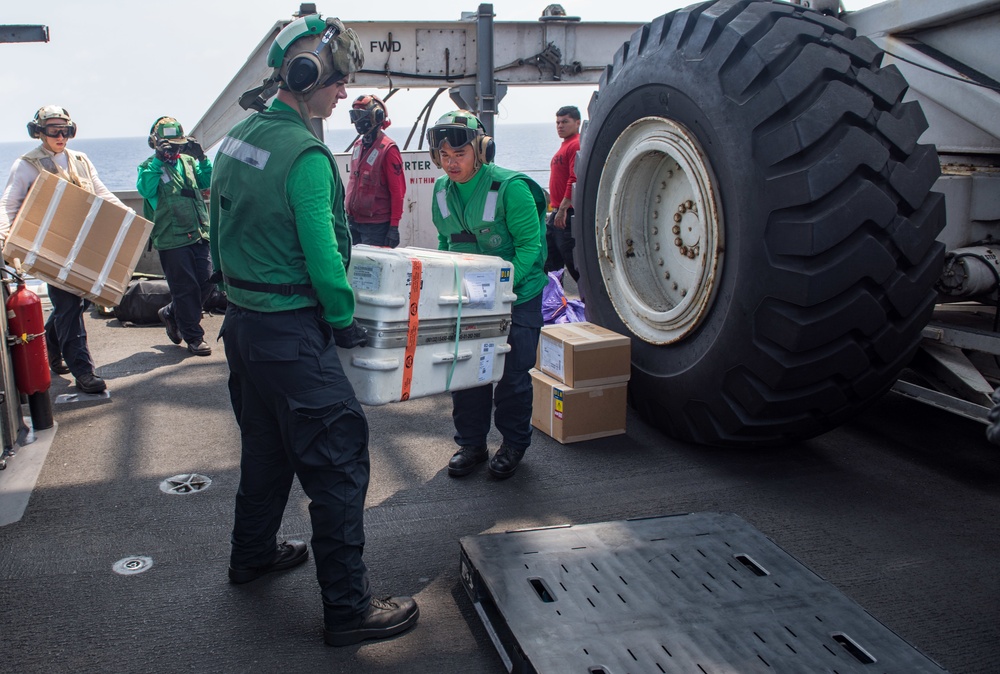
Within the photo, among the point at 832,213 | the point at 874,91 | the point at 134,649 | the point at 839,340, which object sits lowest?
the point at 134,649

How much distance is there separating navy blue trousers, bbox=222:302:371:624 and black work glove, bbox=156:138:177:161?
412 centimetres

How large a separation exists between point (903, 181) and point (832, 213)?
0.37 metres

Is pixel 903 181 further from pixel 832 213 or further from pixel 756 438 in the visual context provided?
pixel 756 438

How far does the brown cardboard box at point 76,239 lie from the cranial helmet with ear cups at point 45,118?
0.35 metres

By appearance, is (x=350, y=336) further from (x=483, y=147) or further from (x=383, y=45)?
Result: (x=383, y=45)

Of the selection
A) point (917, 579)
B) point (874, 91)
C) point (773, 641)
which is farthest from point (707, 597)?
point (874, 91)

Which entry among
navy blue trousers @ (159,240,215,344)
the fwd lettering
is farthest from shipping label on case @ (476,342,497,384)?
the fwd lettering

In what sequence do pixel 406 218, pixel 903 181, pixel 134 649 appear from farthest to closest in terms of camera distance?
pixel 406 218 → pixel 903 181 → pixel 134 649

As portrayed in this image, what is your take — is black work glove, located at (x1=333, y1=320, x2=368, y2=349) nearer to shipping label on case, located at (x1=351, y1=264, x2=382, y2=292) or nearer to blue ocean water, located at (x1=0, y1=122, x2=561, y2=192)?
shipping label on case, located at (x1=351, y1=264, x2=382, y2=292)

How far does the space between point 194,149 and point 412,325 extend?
4744 mm

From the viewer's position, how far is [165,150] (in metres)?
6.37

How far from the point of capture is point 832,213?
3223 millimetres

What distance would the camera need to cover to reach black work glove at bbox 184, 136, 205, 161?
6724 millimetres

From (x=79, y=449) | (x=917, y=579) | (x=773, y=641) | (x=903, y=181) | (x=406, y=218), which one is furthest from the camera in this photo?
(x=406, y=218)
